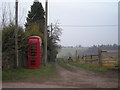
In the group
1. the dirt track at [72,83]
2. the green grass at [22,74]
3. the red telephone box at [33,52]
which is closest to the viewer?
the dirt track at [72,83]

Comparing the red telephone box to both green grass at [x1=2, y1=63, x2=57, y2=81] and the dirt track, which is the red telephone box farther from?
the dirt track

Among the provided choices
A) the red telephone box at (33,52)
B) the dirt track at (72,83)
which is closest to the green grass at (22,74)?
the dirt track at (72,83)

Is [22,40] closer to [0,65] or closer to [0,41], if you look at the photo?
[0,41]

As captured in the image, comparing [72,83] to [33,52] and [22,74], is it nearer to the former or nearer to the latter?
[22,74]

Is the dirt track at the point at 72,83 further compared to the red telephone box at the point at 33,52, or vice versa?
the red telephone box at the point at 33,52

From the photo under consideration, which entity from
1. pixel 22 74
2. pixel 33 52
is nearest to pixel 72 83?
pixel 22 74

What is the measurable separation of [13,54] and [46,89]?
7.77 metres

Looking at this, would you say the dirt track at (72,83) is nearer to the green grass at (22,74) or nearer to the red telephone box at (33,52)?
the green grass at (22,74)

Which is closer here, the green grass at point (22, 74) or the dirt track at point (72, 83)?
the dirt track at point (72, 83)

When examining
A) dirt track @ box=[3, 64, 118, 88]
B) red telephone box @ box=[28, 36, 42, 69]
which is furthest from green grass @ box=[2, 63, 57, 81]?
red telephone box @ box=[28, 36, 42, 69]

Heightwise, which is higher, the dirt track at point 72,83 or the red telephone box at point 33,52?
the red telephone box at point 33,52

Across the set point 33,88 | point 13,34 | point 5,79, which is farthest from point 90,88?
point 13,34

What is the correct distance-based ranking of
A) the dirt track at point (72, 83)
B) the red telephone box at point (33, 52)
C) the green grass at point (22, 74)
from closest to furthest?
1. the dirt track at point (72, 83)
2. the green grass at point (22, 74)
3. the red telephone box at point (33, 52)

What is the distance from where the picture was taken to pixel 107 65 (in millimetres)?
17641
